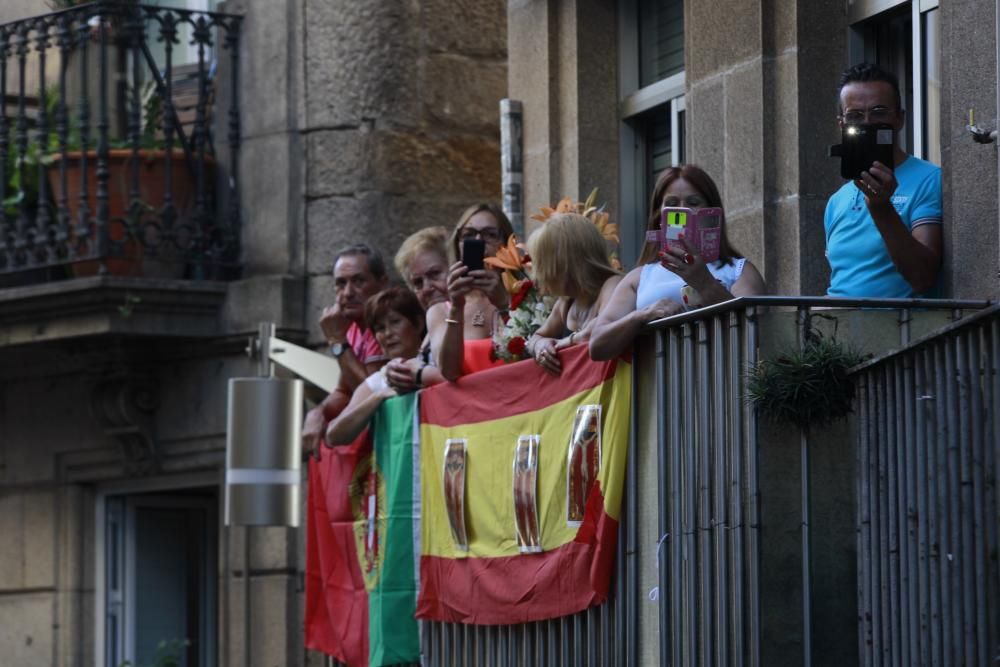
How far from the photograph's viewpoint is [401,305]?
1104cm

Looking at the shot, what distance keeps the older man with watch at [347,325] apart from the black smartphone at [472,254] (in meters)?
2.40

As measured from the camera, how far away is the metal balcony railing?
263 inches

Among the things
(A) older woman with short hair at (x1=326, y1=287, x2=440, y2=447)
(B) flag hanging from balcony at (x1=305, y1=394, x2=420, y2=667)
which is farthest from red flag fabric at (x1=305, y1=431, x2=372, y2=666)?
(A) older woman with short hair at (x1=326, y1=287, x2=440, y2=447)

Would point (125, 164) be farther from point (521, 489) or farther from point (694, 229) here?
point (694, 229)

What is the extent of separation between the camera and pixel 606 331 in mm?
8344

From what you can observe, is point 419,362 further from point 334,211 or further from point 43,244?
point 43,244

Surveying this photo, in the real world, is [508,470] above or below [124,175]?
below

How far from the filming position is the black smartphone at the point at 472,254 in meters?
9.54

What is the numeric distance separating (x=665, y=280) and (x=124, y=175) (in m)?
7.07

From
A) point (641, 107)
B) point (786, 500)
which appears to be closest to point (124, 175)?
point (641, 107)

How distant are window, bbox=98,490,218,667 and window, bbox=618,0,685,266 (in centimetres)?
439

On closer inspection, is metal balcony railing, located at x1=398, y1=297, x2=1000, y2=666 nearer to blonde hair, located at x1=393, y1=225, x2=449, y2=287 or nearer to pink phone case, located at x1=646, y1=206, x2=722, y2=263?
pink phone case, located at x1=646, y1=206, x2=722, y2=263

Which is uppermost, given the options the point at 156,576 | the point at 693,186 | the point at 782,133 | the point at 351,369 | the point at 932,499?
the point at 782,133

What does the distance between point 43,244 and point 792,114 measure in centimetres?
614
